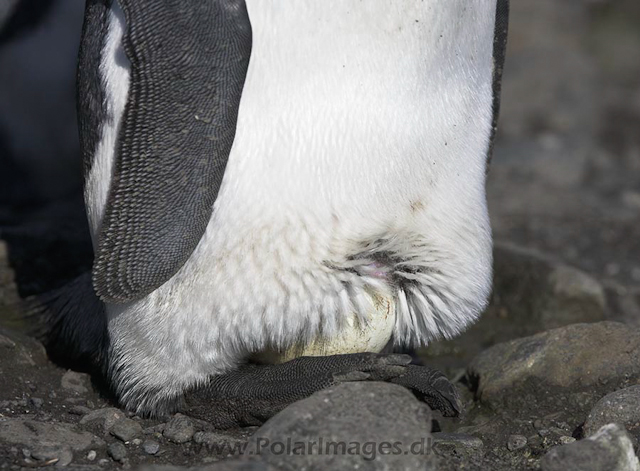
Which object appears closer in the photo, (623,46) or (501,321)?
(501,321)

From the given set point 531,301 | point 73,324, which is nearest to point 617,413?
point 531,301

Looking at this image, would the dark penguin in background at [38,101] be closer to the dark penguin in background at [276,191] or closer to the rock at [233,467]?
the dark penguin in background at [276,191]

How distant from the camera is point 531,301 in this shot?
3432mm

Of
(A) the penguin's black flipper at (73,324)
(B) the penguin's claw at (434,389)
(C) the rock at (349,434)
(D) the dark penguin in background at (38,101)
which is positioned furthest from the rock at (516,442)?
(D) the dark penguin in background at (38,101)

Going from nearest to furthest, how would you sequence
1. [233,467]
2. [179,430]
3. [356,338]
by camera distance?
[233,467] < [179,430] < [356,338]

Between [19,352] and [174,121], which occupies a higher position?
[174,121]

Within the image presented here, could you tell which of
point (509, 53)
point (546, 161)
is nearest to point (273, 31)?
point (546, 161)

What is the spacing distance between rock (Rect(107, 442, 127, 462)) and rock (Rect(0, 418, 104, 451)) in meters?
0.04

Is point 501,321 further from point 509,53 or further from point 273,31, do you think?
point 509,53

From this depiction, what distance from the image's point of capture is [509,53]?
21.3ft

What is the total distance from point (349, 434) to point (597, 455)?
508 millimetres

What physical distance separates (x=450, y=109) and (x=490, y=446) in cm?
83

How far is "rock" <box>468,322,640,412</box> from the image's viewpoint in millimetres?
2438

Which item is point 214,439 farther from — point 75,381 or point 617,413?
point 617,413
